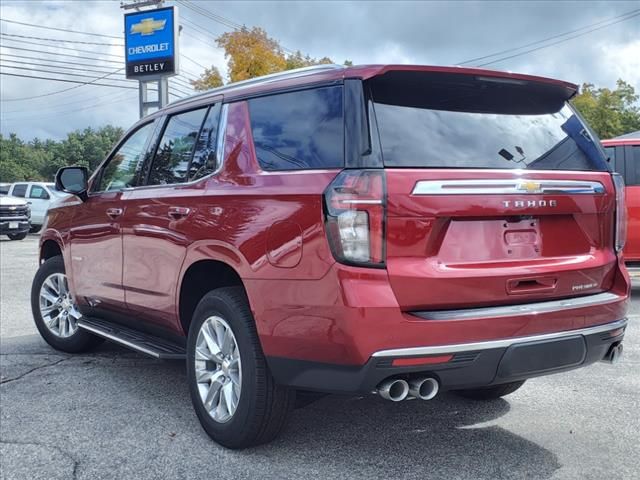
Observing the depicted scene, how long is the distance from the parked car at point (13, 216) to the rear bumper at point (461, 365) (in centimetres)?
1942

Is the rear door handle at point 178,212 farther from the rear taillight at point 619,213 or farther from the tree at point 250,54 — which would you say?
the tree at point 250,54

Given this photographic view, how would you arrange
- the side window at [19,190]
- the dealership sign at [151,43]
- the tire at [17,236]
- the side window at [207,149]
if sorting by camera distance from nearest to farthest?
the side window at [207,149] < the tire at [17,236] < the side window at [19,190] < the dealership sign at [151,43]

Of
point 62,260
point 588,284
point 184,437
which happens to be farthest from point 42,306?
point 588,284

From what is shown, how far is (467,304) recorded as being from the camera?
118 inches

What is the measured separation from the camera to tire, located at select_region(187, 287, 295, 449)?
10.9 ft

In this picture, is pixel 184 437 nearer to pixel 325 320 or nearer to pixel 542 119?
pixel 325 320

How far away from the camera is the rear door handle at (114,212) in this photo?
4.71 m

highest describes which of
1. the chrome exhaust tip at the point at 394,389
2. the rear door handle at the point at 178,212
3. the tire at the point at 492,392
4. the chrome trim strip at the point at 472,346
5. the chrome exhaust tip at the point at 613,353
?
the rear door handle at the point at 178,212

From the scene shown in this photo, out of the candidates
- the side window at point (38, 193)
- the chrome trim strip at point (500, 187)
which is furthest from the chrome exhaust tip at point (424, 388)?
the side window at point (38, 193)

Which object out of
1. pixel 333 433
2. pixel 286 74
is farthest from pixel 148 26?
pixel 333 433

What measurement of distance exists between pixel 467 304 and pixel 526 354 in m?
0.36

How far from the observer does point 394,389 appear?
299cm

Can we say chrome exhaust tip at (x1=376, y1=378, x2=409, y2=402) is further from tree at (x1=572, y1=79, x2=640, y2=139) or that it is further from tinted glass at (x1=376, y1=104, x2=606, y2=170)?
tree at (x1=572, y1=79, x2=640, y2=139)

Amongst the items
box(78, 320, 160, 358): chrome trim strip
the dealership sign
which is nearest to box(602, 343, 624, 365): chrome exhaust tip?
box(78, 320, 160, 358): chrome trim strip
